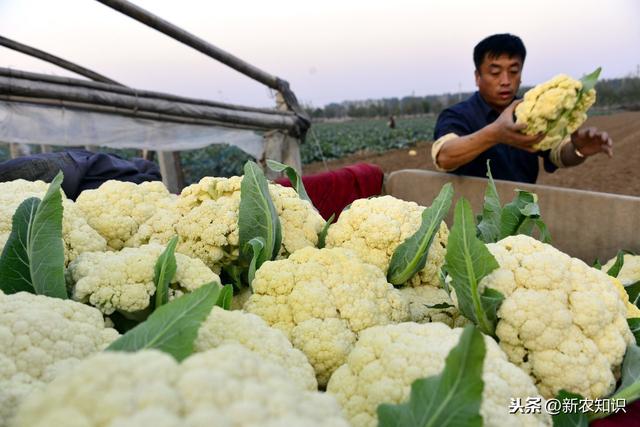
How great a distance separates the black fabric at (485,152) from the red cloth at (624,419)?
1.70m

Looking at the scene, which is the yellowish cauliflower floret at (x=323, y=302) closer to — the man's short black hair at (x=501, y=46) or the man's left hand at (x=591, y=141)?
the man's left hand at (x=591, y=141)

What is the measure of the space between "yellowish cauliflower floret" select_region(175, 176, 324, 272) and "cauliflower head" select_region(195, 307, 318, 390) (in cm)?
38

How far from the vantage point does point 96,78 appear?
578cm

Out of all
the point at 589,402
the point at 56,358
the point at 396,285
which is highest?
the point at 56,358

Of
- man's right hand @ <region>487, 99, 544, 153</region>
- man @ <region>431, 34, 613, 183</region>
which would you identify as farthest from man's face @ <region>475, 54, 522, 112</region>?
man's right hand @ <region>487, 99, 544, 153</region>

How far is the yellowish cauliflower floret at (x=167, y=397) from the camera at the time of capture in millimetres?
446

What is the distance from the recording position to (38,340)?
70 cm

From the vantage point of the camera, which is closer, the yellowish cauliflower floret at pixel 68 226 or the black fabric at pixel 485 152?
the yellowish cauliflower floret at pixel 68 226

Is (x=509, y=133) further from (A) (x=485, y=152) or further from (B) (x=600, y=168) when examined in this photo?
(B) (x=600, y=168)

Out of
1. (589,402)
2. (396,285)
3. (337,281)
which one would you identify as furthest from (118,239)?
(589,402)

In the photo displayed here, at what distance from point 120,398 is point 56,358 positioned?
0.32 meters

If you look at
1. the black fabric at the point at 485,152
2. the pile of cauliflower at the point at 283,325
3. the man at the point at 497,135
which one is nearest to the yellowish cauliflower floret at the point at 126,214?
the pile of cauliflower at the point at 283,325

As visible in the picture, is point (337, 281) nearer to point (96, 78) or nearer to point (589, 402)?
point (589, 402)

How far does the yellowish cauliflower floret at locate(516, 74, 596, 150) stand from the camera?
91.4 inches
